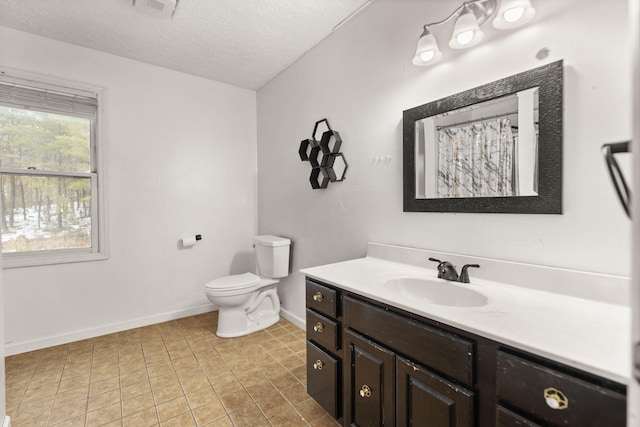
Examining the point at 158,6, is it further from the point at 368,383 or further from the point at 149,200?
the point at 368,383

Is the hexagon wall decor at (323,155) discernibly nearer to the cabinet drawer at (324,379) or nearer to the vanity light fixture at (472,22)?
the vanity light fixture at (472,22)

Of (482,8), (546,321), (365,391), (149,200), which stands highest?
(482,8)

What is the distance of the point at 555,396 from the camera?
74 centimetres

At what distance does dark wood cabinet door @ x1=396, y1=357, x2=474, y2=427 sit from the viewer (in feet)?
3.07

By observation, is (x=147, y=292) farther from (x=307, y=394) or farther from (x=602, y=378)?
(x=602, y=378)

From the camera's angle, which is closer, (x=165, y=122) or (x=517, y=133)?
(x=517, y=133)

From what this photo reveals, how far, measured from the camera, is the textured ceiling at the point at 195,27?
201 centimetres

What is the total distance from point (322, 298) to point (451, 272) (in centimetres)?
64

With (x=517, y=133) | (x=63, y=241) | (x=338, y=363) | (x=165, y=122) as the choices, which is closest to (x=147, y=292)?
(x=63, y=241)

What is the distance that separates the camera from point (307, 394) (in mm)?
1794

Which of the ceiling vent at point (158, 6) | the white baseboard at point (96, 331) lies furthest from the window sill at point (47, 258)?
the ceiling vent at point (158, 6)

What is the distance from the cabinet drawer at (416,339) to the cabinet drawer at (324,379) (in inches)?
11.2

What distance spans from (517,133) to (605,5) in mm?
488

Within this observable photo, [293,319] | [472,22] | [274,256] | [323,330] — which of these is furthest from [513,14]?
[293,319]
